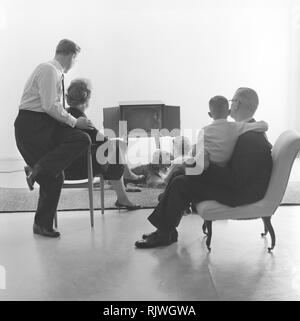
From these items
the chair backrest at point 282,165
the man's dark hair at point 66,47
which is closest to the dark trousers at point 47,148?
the man's dark hair at point 66,47

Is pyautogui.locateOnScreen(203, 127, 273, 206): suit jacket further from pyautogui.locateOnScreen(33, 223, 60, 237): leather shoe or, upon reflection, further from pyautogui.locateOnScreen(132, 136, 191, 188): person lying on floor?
pyautogui.locateOnScreen(132, 136, 191, 188): person lying on floor

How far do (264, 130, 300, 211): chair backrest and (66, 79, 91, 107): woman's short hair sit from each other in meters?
1.59

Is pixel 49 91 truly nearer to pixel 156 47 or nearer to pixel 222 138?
pixel 222 138

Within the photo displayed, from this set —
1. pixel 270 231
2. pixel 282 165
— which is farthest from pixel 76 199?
pixel 282 165

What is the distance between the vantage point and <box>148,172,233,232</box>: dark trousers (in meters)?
2.83

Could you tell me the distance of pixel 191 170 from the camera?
9.74 feet

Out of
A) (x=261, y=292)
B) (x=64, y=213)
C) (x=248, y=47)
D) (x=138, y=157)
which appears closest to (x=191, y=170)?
(x=261, y=292)

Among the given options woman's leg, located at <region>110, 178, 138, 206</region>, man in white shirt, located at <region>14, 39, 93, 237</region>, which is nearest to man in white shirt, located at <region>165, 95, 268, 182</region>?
man in white shirt, located at <region>14, 39, 93, 237</region>

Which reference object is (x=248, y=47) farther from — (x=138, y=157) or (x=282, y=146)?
(x=282, y=146)

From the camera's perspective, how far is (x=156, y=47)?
693cm

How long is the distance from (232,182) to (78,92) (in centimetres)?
149

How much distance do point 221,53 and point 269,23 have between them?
829 millimetres
